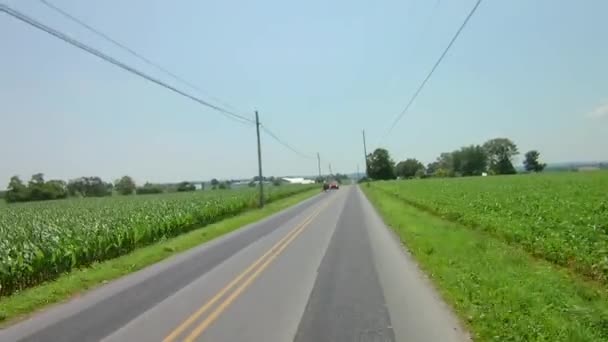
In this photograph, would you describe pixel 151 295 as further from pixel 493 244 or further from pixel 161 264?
pixel 493 244

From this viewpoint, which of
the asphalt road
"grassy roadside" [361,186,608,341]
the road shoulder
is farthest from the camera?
the asphalt road

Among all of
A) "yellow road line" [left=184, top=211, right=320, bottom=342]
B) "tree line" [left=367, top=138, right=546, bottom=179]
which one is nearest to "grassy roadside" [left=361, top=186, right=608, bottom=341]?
"yellow road line" [left=184, top=211, right=320, bottom=342]

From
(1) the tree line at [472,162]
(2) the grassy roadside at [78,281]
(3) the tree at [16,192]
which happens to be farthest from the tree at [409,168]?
(2) the grassy roadside at [78,281]

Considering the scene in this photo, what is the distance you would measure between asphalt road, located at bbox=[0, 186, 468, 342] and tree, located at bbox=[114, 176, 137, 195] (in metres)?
132

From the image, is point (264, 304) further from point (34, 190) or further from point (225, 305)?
point (34, 190)

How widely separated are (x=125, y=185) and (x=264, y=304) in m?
145

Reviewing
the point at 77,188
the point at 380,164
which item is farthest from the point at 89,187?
the point at 380,164

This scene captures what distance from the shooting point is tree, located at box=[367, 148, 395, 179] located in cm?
17562

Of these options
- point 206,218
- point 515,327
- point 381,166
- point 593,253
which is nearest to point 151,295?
point 515,327

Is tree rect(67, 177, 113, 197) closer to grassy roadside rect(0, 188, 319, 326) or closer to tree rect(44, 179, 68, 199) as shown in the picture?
tree rect(44, 179, 68, 199)

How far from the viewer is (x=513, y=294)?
8.45 m

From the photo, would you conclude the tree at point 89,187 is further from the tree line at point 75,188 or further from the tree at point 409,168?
the tree at point 409,168

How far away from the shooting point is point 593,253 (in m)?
11.1

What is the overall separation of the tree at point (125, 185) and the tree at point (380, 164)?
73202mm
